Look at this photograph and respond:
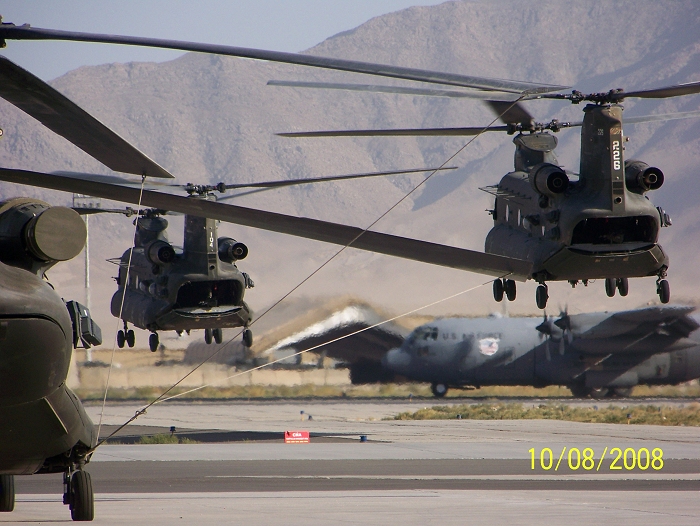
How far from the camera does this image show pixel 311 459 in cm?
2114

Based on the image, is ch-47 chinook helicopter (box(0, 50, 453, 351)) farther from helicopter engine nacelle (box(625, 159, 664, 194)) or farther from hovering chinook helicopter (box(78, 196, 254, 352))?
helicopter engine nacelle (box(625, 159, 664, 194))

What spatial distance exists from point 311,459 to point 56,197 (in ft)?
470

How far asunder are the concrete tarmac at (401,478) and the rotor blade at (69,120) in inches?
166

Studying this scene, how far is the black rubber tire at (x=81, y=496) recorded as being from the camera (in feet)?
33.1

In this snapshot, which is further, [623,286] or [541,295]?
[623,286]

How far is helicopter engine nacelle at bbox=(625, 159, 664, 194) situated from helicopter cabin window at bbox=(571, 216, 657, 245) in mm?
600

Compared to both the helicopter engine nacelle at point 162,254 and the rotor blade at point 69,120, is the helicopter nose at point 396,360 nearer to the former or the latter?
the helicopter engine nacelle at point 162,254

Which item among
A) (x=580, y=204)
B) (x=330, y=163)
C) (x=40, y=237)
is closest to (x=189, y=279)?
(x=580, y=204)

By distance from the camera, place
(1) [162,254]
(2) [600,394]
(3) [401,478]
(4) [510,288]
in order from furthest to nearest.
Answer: (2) [600,394] < (1) [162,254] < (4) [510,288] < (3) [401,478]

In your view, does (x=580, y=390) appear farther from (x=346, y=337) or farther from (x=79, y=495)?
(x=79, y=495)

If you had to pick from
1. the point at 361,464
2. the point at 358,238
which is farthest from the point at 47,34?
the point at 361,464

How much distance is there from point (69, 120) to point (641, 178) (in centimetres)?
1267

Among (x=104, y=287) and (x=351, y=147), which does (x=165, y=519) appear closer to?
(x=104, y=287)

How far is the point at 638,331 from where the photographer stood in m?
44.5
